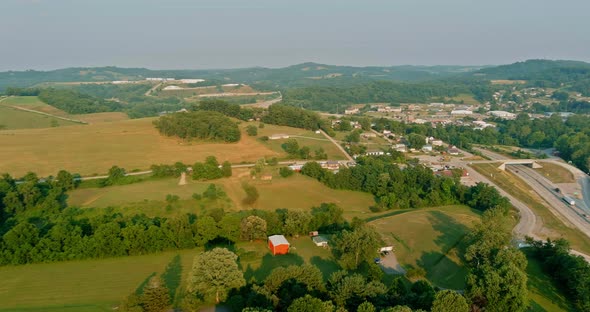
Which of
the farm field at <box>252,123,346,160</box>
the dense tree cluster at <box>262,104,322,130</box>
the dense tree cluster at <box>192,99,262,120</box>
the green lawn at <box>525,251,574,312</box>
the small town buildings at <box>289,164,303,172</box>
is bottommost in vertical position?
the green lawn at <box>525,251,574,312</box>

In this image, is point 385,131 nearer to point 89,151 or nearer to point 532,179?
point 532,179

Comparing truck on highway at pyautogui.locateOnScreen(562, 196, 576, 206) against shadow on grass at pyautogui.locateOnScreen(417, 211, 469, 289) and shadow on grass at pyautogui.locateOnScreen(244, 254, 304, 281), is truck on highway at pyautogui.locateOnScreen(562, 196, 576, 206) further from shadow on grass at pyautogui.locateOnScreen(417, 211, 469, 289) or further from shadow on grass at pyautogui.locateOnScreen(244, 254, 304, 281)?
shadow on grass at pyautogui.locateOnScreen(244, 254, 304, 281)

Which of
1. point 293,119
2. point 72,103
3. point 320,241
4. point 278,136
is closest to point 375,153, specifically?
point 278,136

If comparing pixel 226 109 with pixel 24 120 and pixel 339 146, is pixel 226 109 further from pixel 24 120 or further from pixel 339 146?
pixel 24 120

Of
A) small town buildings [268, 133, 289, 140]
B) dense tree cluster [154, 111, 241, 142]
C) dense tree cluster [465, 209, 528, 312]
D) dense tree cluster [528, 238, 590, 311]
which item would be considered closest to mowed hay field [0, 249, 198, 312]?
dense tree cluster [465, 209, 528, 312]

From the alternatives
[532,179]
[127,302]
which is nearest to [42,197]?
[127,302]

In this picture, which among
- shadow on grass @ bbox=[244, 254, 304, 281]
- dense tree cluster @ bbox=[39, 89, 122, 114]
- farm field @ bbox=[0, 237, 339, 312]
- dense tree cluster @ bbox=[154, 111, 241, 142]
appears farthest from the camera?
dense tree cluster @ bbox=[39, 89, 122, 114]
